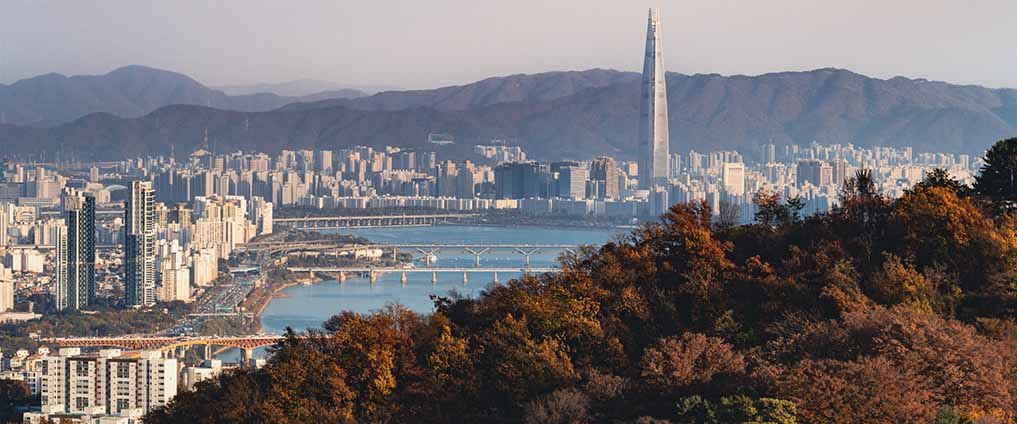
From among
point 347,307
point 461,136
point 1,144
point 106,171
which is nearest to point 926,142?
point 461,136

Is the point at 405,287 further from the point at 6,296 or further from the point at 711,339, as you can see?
the point at 711,339

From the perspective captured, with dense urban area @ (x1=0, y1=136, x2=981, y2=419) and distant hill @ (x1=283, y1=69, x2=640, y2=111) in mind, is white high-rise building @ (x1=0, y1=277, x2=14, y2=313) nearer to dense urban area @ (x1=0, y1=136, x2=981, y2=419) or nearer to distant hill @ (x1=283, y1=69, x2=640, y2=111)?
dense urban area @ (x1=0, y1=136, x2=981, y2=419)

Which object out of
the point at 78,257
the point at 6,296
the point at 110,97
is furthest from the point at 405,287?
the point at 110,97

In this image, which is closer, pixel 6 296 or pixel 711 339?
pixel 711 339

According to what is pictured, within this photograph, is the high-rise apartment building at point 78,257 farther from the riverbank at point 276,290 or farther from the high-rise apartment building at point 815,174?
the high-rise apartment building at point 815,174

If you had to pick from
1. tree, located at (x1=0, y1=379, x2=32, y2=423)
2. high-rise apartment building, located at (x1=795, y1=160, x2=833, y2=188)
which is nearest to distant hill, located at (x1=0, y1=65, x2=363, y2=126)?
high-rise apartment building, located at (x1=795, y1=160, x2=833, y2=188)

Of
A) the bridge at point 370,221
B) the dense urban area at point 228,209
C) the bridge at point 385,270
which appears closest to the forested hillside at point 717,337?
the dense urban area at point 228,209

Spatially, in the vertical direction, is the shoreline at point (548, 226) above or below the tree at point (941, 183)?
below
